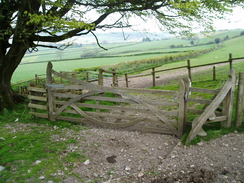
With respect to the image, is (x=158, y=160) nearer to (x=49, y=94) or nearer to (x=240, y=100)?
(x=240, y=100)

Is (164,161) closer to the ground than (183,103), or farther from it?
closer to the ground

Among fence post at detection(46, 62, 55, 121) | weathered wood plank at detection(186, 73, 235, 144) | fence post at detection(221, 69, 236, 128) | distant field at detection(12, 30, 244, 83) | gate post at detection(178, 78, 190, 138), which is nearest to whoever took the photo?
weathered wood plank at detection(186, 73, 235, 144)

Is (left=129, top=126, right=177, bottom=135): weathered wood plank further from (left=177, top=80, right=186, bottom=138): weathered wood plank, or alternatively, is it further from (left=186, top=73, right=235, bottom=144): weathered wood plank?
(left=186, top=73, right=235, bottom=144): weathered wood plank

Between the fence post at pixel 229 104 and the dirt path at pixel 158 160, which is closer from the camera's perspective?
the dirt path at pixel 158 160

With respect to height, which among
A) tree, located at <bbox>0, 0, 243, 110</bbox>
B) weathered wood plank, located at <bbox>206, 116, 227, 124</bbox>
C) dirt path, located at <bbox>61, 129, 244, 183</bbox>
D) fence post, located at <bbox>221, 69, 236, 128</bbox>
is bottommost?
dirt path, located at <bbox>61, 129, 244, 183</bbox>

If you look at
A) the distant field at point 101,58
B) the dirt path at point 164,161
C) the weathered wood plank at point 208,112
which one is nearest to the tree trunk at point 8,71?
the dirt path at point 164,161

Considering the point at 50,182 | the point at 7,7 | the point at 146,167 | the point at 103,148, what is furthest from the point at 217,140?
the point at 7,7

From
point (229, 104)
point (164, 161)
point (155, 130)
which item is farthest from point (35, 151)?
point (229, 104)

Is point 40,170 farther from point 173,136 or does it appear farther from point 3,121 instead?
point 3,121

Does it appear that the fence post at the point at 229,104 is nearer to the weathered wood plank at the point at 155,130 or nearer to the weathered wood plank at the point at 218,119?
the weathered wood plank at the point at 218,119

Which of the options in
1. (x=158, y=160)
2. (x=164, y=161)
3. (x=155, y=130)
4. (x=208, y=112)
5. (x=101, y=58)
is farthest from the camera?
(x=101, y=58)

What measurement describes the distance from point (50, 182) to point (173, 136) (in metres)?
3.90

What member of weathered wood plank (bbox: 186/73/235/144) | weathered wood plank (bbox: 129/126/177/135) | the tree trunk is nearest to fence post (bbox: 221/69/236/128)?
→ weathered wood plank (bbox: 186/73/235/144)

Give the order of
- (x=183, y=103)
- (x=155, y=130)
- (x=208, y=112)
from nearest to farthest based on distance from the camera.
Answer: (x=208, y=112) → (x=183, y=103) → (x=155, y=130)
